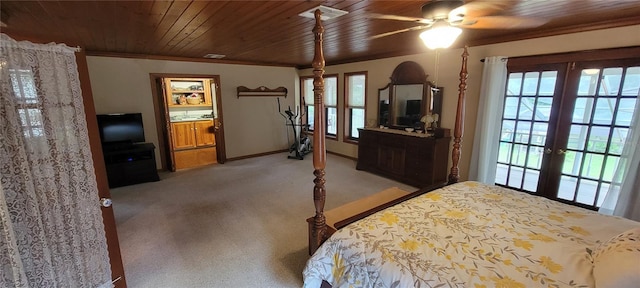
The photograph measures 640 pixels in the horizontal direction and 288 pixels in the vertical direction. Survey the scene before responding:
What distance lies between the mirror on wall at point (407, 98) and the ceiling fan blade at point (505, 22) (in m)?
1.40

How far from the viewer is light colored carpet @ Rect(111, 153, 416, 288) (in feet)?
7.38

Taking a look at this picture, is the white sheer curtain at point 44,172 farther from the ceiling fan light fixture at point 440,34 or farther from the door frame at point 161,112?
the door frame at point 161,112

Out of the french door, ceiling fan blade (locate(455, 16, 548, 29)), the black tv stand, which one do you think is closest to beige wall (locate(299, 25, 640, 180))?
the french door

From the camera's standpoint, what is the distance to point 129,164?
433cm

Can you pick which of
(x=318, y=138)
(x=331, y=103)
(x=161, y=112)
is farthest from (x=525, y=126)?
(x=161, y=112)

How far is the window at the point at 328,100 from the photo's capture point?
619 cm

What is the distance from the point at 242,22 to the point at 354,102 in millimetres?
3578

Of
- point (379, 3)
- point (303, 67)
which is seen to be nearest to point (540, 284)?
point (379, 3)

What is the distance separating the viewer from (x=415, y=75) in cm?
442

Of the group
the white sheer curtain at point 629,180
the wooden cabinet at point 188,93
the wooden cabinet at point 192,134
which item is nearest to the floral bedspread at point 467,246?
the white sheer curtain at point 629,180

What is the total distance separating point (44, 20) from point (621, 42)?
5.57 metres

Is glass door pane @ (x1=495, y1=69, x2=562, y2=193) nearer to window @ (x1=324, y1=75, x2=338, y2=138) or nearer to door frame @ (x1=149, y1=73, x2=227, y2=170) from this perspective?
window @ (x1=324, y1=75, x2=338, y2=138)

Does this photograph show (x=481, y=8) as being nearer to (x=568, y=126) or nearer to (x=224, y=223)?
(x=568, y=126)

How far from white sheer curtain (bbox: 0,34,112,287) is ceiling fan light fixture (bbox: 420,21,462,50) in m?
2.42
